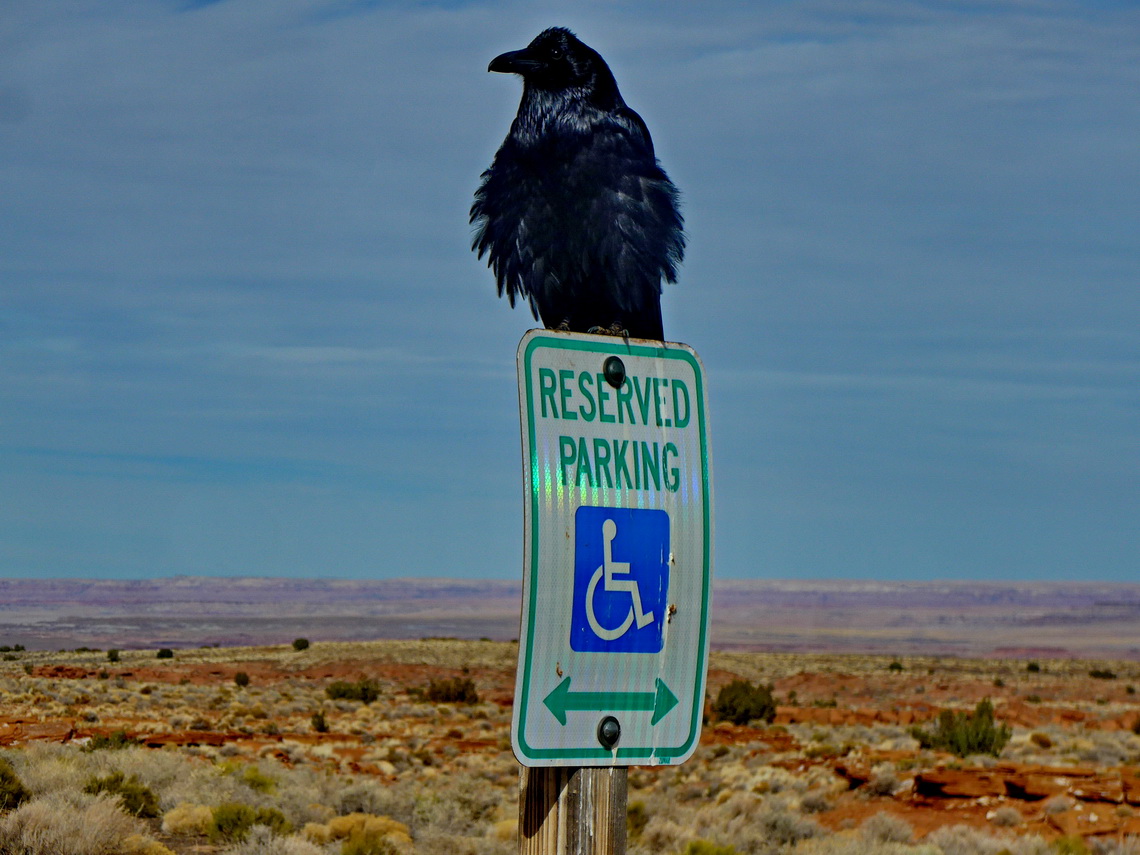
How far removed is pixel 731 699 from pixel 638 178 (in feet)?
87.6

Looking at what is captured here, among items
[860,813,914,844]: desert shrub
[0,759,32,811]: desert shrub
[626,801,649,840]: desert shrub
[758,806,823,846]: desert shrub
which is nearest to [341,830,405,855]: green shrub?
[0,759,32,811]: desert shrub

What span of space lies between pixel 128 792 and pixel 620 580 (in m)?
11.8

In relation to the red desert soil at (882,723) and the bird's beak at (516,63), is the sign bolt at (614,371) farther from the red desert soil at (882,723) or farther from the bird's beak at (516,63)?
the red desert soil at (882,723)

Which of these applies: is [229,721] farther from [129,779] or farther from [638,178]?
[638,178]

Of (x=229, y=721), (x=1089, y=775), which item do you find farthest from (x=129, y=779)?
(x=1089, y=775)

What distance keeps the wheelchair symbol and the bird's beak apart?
5.05 m

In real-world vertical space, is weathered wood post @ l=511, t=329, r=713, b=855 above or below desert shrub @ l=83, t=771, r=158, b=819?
above

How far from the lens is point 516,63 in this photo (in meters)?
7.58

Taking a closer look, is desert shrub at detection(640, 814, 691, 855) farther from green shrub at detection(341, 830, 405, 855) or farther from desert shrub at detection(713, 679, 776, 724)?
desert shrub at detection(713, 679, 776, 724)

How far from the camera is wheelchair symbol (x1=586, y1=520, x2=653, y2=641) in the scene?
316 cm

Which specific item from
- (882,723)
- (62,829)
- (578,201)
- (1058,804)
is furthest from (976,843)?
(882,723)

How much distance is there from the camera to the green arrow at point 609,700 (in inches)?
124

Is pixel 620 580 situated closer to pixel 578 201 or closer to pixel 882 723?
pixel 578 201

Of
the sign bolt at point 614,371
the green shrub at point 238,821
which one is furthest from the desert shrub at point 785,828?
the sign bolt at point 614,371
